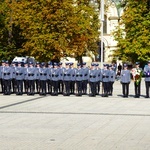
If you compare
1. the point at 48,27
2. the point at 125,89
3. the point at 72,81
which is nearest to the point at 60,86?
the point at 72,81

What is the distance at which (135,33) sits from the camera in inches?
1914

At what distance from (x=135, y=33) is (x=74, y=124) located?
110 ft

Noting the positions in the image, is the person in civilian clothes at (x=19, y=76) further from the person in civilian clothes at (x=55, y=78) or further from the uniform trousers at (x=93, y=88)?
the uniform trousers at (x=93, y=88)

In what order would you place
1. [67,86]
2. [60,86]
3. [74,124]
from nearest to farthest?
[74,124] → [67,86] → [60,86]

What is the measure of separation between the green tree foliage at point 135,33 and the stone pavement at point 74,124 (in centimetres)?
2301

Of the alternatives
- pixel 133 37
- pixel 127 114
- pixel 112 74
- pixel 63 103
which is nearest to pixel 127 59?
pixel 133 37

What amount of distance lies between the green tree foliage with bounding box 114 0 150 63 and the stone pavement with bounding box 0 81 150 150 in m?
23.0

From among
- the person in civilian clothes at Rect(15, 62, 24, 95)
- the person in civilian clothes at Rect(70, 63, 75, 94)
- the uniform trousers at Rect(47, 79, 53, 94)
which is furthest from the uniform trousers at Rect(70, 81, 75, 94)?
the person in civilian clothes at Rect(15, 62, 24, 95)

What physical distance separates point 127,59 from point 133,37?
2090 mm

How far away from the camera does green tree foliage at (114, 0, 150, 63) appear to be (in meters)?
47.3

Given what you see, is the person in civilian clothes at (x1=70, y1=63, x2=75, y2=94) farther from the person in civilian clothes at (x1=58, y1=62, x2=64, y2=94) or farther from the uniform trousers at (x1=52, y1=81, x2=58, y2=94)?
the uniform trousers at (x1=52, y1=81, x2=58, y2=94)

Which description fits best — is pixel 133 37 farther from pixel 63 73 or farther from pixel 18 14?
pixel 63 73

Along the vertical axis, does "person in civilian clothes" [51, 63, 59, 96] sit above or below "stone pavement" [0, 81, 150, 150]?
above

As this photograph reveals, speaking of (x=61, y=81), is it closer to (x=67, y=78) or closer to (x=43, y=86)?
(x=67, y=78)
